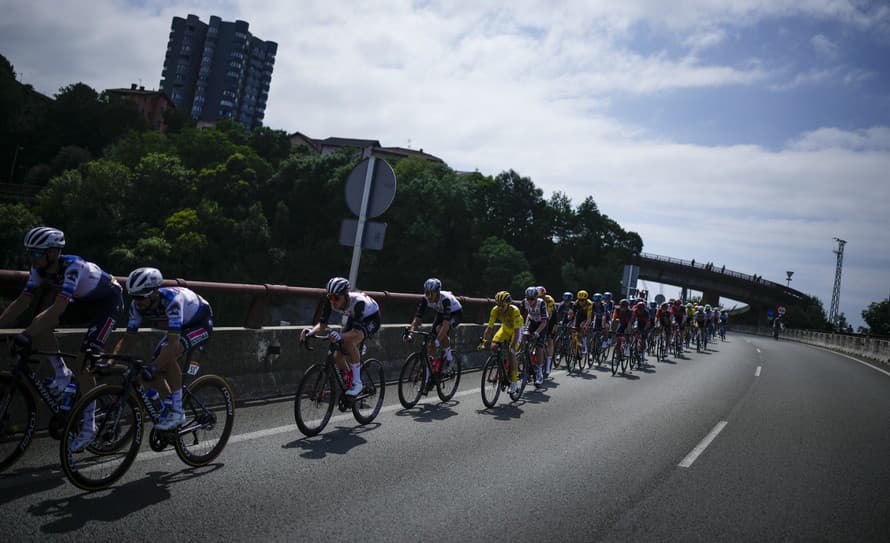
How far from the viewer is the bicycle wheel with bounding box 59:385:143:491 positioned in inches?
163

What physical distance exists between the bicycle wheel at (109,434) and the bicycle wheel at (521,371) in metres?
5.84

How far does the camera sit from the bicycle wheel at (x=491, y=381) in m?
8.46

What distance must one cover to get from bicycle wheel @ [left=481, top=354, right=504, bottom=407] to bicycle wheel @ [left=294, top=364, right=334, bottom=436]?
276cm

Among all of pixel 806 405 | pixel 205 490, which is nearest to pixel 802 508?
pixel 205 490

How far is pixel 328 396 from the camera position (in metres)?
6.33

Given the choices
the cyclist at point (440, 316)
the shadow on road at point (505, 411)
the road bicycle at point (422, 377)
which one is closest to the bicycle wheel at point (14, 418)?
the road bicycle at point (422, 377)

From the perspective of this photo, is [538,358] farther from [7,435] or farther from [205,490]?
[7,435]

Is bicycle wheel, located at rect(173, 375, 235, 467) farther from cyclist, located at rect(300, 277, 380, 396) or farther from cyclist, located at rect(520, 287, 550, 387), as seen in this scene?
cyclist, located at rect(520, 287, 550, 387)

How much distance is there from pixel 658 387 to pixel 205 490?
1010 cm

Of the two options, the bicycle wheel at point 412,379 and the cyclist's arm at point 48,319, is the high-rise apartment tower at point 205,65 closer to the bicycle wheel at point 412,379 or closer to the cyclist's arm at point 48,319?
the bicycle wheel at point 412,379

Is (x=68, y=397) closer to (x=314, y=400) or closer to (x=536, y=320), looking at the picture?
(x=314, y=400)

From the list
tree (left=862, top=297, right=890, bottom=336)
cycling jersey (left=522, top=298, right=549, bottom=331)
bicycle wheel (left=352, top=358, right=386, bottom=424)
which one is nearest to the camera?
bicycle wheel (left=352, top=358, right=386, bottom=424)

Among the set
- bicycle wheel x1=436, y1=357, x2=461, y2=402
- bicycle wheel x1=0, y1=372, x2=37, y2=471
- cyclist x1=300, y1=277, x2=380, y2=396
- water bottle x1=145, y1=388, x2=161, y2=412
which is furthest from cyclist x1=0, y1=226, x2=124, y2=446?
bicycle wheel x1=436, y1=357, x2=461, y2=402

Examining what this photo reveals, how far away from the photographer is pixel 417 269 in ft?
203
